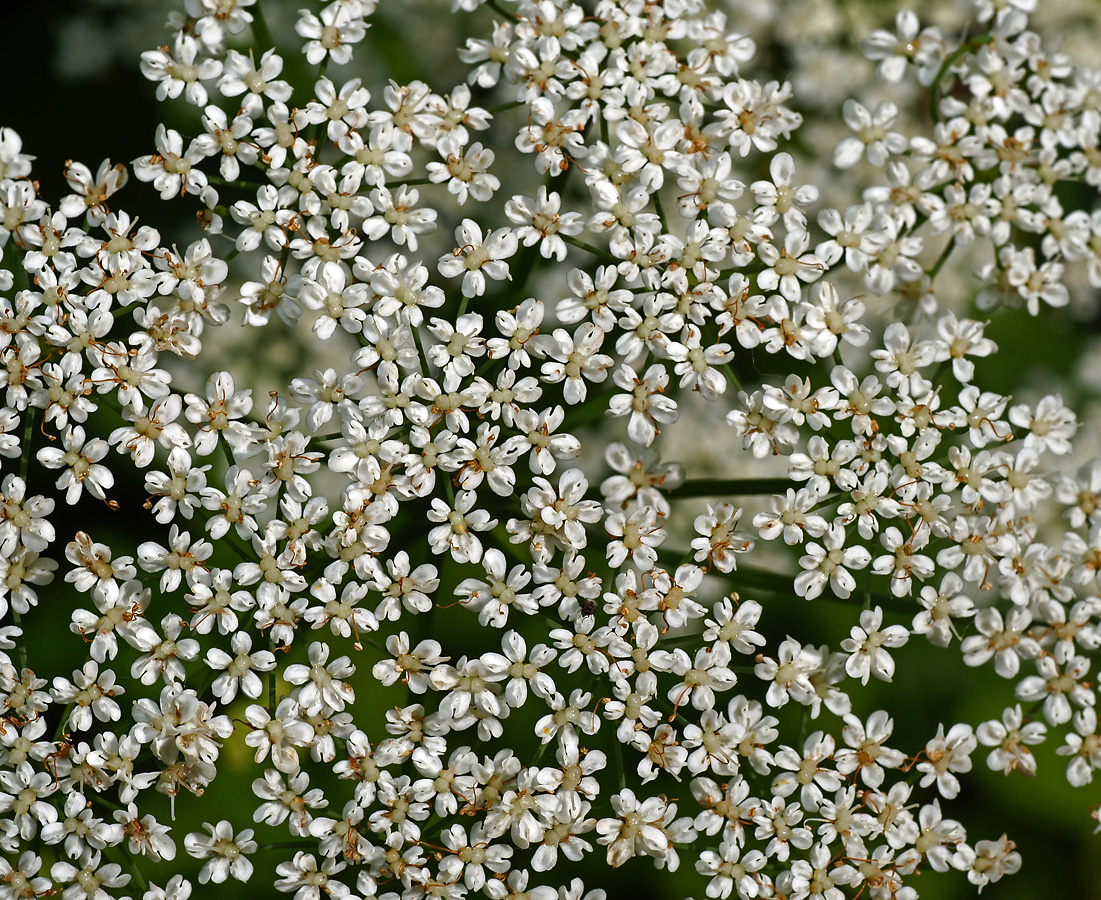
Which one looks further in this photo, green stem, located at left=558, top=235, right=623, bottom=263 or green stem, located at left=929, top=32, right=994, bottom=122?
green stem, located at left=929, top=32, right=994, bottom=122

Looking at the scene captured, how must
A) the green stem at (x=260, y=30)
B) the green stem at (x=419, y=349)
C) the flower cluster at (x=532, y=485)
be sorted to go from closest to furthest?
1. the flower cluster at (x=532, y=485)
2. the green stem at (x=419, y=349)
3. the green stem at (x=260, y=30)

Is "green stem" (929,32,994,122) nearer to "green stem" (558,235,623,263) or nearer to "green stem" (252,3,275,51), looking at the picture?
"green stem" (558,235,623,263)

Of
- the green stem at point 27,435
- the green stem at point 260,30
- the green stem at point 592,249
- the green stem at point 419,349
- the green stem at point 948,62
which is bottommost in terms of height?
the green stem at point 27,435

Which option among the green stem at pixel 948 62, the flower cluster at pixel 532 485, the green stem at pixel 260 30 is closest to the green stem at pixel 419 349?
the flower cluster at pixel 532 485

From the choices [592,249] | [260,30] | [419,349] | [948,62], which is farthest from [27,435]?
[948,62]

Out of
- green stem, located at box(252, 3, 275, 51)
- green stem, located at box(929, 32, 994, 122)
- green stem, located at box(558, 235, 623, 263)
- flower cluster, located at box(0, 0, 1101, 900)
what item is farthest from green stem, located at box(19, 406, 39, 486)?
green stem, located at box(929, 32, 994, 122)

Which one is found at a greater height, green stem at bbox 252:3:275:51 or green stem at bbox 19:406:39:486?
green stem at bbox 252:3:275:51

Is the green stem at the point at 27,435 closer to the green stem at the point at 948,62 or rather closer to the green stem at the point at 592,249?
the green stem at the point at 592,249

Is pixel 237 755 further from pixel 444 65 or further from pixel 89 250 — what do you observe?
pixel 444 65

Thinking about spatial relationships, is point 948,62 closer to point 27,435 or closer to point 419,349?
point 419,349
